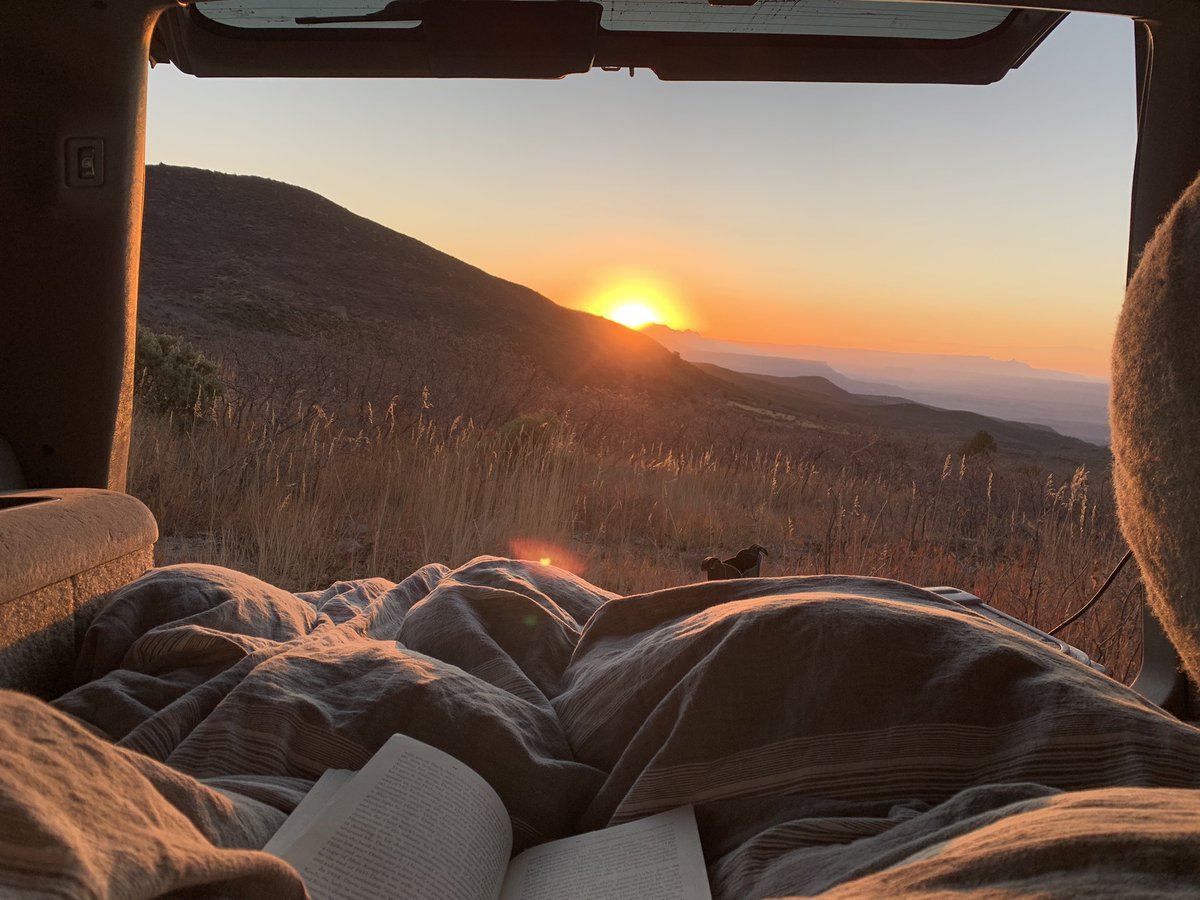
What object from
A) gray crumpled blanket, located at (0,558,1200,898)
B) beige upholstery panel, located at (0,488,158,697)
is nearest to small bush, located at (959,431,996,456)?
gray crumpled blanket, located at (0,558,1200,898)

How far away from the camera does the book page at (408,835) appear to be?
2.69 ft

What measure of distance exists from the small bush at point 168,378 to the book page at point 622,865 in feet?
20.0

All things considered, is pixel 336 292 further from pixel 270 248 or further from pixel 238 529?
pixel 238 529

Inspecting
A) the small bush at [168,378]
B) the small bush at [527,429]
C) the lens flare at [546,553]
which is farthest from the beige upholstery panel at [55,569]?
the small bush at [168,378]

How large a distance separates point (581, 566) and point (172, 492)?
6.57 ft

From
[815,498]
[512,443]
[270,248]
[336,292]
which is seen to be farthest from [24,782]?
→ [270,248]

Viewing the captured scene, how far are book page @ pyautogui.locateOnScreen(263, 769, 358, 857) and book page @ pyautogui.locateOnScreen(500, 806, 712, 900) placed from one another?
226 millimetres

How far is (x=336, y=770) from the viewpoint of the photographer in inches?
44.2

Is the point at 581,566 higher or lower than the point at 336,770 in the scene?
lower

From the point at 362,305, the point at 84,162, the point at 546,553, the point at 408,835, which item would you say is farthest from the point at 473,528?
the point at 362,305

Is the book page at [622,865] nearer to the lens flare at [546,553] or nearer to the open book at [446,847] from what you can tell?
the open book at [446,847]

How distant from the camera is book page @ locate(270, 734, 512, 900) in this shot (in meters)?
0.82

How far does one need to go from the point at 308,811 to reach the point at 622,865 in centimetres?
35

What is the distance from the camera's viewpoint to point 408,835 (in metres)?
0.89
